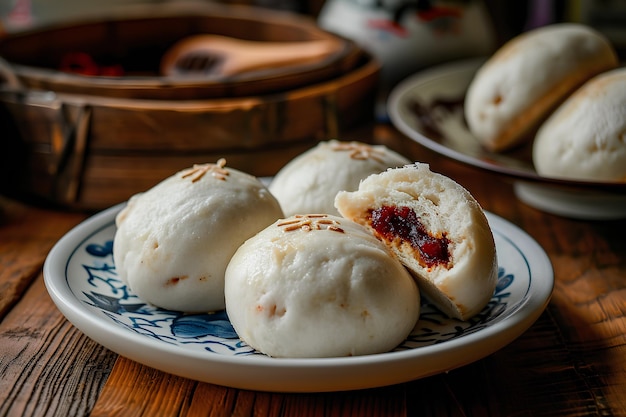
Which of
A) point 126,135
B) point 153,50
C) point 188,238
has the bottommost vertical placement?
point 153,50

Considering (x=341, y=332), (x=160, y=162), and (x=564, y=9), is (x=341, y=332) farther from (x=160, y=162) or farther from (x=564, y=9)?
(x=564, y=9)

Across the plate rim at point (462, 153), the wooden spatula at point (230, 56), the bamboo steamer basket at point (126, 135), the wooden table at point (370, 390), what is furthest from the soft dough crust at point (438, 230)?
the wooden spatula at point (230, 56)

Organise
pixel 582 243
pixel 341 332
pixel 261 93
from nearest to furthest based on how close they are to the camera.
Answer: pixel 341 332 < pixel 582 243 < pixel 261 93

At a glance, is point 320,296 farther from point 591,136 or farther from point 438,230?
point 591,136

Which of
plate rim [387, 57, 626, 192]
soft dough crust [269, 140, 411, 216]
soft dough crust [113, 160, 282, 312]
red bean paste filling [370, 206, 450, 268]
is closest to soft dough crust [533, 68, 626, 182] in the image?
plate rim [387, 57, 626, 192]

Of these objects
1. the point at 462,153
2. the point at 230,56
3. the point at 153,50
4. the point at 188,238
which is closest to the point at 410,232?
the point at 188,238

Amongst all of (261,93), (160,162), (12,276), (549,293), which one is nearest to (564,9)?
(261,93)

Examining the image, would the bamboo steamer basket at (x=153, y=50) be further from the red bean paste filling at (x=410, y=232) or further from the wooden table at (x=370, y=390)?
the red bean paste filling at (x=410, y=232)
